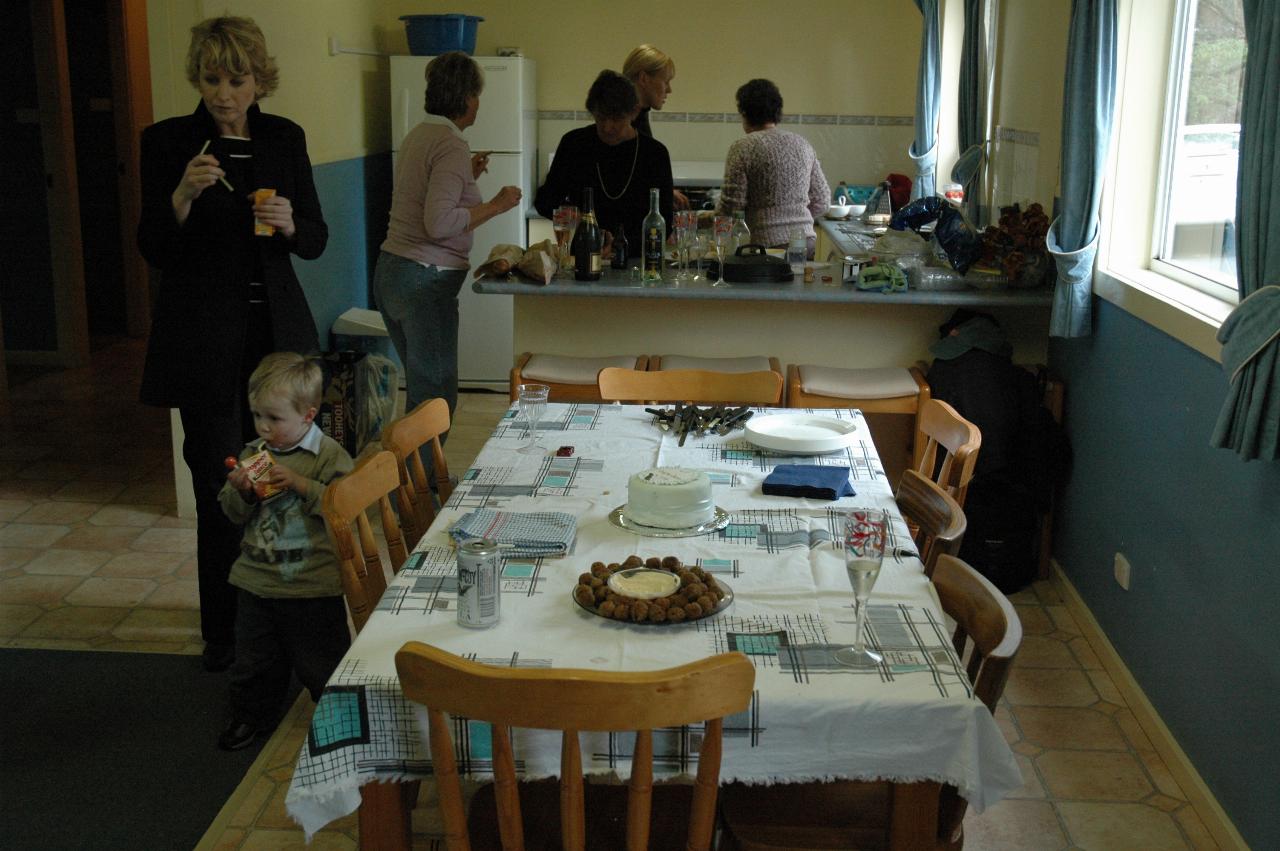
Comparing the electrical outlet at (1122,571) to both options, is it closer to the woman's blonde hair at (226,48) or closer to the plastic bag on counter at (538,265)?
the plastic bag on counter at (538,265)

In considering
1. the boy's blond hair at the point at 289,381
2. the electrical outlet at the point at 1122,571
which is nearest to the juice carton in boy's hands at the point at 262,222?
the boy's blond hair at the point at 289,381

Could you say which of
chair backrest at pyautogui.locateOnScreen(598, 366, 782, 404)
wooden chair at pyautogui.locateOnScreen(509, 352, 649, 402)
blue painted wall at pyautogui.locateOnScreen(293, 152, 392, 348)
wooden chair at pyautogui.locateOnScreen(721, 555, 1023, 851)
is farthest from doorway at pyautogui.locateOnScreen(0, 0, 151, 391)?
wooden chair at pyautogui.locateOnScreen(721, 555, 1023, 851)

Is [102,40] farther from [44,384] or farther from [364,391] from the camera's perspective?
[364,391]

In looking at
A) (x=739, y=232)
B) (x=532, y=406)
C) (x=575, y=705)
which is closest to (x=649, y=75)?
(x=739, y=232)

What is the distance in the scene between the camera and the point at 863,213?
661 cm

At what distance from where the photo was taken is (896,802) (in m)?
1.78

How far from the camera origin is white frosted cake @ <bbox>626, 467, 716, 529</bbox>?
2307 mm

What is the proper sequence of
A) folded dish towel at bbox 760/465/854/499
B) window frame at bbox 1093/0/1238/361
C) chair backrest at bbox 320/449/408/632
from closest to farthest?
chair backrest at bbox 320/449/408/632 < folded dish towel at bbox 760/465/854/499 < window frame at bbox 1093/0/1238/361

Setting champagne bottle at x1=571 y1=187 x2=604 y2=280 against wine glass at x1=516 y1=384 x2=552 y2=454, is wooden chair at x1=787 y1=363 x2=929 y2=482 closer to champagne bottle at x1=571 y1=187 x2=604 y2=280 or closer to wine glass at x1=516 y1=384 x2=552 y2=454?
champagne bottle at x1=571 y1=187 x2=604 y2=280

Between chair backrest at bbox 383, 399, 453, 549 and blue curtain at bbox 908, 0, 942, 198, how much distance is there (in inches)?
170

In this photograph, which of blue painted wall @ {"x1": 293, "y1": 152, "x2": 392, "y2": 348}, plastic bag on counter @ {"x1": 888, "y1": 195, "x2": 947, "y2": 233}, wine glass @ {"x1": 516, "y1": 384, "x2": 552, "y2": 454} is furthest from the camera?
blue painted wall @ {"x1": 293, "y1": 152, "x2": 392, "y2": 348}

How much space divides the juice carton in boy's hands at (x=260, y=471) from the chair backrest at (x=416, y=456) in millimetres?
238

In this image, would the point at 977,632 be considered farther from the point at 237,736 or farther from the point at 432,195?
the point at 432,195

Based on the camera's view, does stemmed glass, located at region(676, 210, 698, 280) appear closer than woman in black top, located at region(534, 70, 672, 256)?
Yes
